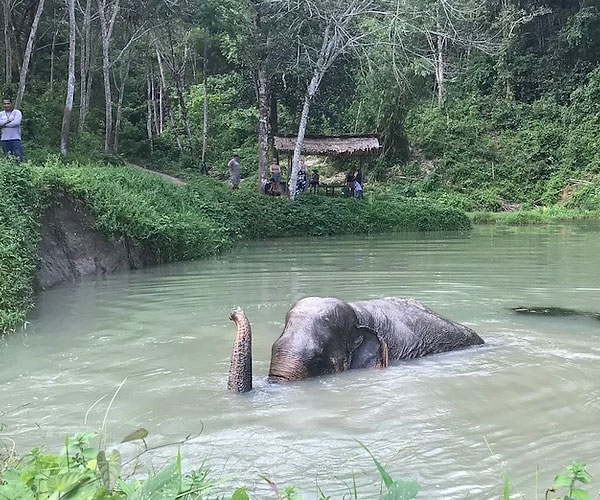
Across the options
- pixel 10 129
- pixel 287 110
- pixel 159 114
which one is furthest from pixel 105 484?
pixel 159 114

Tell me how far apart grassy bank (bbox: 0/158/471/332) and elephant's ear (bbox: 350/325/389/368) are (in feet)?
13.5

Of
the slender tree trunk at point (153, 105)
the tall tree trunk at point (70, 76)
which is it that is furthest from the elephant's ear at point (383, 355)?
the slender tree trunk at point (153, 105)

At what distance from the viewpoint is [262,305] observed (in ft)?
33.6

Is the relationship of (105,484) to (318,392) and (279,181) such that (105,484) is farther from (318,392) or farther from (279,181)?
(279,181)

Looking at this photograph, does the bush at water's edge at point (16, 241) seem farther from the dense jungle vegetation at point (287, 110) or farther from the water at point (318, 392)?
the water at point (318, 392)

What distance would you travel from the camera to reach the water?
4.38 meters

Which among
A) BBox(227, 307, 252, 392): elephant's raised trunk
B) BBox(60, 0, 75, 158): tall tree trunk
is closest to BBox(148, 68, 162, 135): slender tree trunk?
BBox(60, 0, 75, 158): tall tree trunk

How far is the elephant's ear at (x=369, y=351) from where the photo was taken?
20.9 feet

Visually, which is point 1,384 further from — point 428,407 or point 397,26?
point 397,26

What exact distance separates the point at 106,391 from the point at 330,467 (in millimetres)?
2503

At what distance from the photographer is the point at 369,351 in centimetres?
647

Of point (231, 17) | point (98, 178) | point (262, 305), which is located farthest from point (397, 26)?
point (262, 305)

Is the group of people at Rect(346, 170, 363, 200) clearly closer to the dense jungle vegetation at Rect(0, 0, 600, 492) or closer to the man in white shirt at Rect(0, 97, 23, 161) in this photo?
the dense jungle vegetation at Rect(0, 0, 600, 492)

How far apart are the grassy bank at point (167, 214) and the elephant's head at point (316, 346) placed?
3879 millimetres
